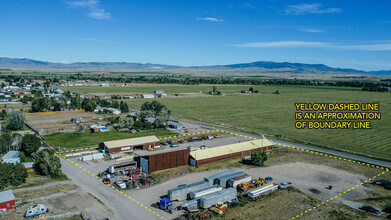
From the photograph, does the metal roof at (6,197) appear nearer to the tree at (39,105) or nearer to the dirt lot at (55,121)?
the dirt lot at (55,121)

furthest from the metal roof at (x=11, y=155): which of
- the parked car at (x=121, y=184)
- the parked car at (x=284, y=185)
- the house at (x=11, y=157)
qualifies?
the parked car at (x=284, y=185)

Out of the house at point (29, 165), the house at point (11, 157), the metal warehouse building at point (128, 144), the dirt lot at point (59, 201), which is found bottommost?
the dirt lot at point (59, 201)

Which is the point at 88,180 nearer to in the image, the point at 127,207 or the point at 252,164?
the point at 127,207

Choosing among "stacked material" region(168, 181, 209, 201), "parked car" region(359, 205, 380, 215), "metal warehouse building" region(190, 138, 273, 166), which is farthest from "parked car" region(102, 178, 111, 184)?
"parked car" region(359, 205, 380, 215)

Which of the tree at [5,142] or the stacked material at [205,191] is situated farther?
the tree at [5,142]

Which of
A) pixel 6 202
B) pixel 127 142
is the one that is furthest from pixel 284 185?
pixel 6 202

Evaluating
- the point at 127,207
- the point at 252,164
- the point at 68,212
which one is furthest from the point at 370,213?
the point at 68,212
